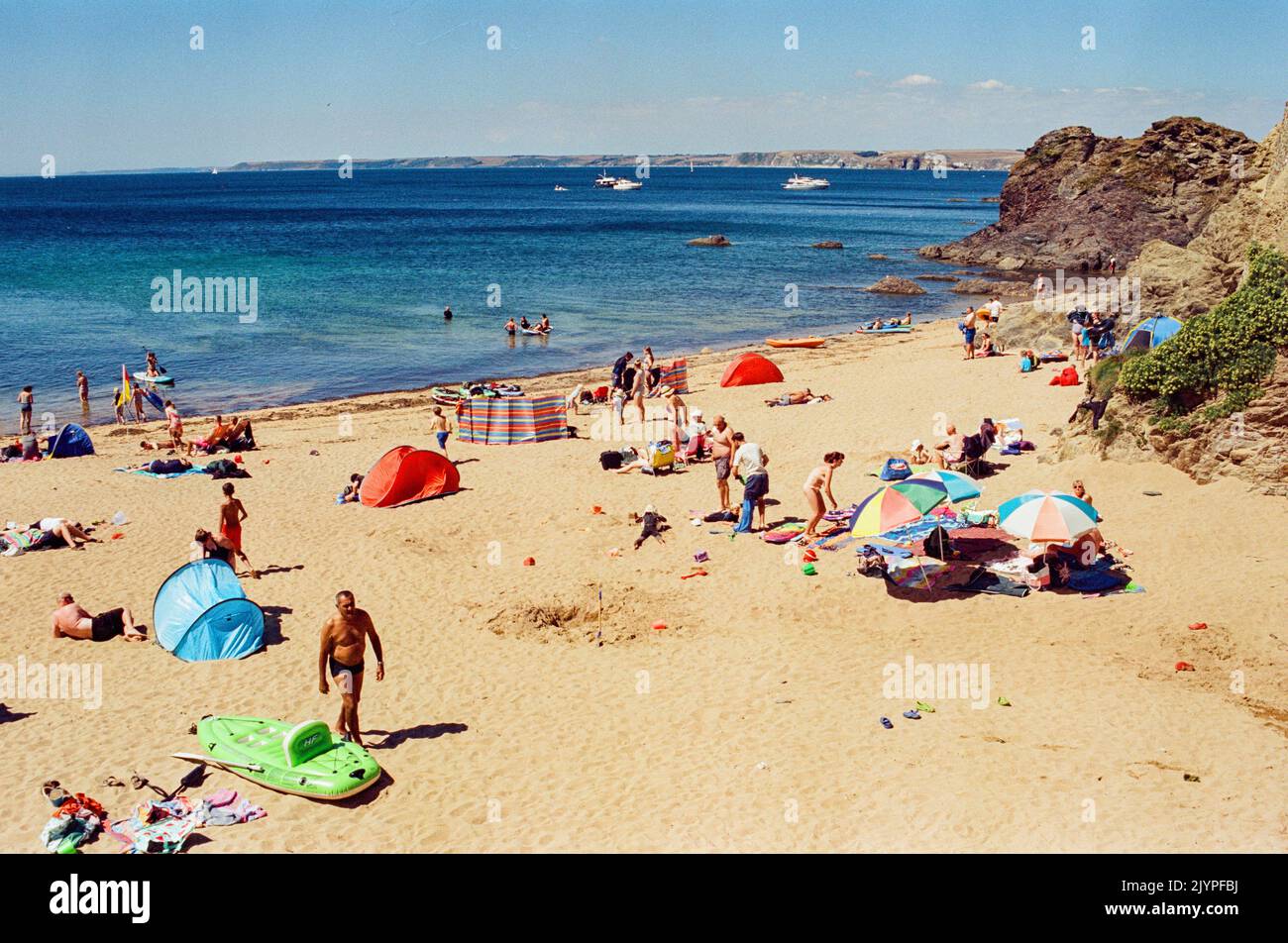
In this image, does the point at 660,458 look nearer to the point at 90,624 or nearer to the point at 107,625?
the point at 107,625

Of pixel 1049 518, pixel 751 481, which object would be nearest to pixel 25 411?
pixel 751 481

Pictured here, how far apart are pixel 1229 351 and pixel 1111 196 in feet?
177

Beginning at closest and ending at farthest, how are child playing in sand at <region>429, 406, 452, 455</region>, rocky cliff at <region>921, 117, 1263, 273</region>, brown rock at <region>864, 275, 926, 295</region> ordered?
child playing in sand at <region>429, 406, 452, 455</region> → brown rock at <region>864, 275, 926, 295</region> → rocky cliff at <region>921, 117, 1263, 273</region>

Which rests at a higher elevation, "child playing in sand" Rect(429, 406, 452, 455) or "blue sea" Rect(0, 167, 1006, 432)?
"blue sea" Rect(0, 167, 1006, 432)

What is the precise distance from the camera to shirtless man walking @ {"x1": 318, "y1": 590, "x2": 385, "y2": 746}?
9305 mm

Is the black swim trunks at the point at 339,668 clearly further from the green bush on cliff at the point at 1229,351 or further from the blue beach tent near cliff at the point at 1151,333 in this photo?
the blue beach tent near cliff at the point at 1151,333

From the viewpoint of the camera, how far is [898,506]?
13.1 meters

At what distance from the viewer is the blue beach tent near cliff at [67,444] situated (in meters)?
21.8

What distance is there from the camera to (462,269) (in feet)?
208

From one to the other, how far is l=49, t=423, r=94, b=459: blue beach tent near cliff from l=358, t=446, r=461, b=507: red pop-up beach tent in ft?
27.2

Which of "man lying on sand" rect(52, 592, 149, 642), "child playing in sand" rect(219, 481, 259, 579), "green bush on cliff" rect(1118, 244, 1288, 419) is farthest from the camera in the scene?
"green bush on cliff" rect(1118, 244, 1288, 419)

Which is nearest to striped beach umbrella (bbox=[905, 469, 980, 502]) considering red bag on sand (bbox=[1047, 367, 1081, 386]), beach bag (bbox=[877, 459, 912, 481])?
beach bag (bbox=[877, 459, 912, 481])

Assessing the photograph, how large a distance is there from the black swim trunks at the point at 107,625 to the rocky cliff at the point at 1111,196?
188ft

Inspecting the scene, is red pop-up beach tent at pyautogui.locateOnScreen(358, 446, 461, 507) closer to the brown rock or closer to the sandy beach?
the sandy beach
